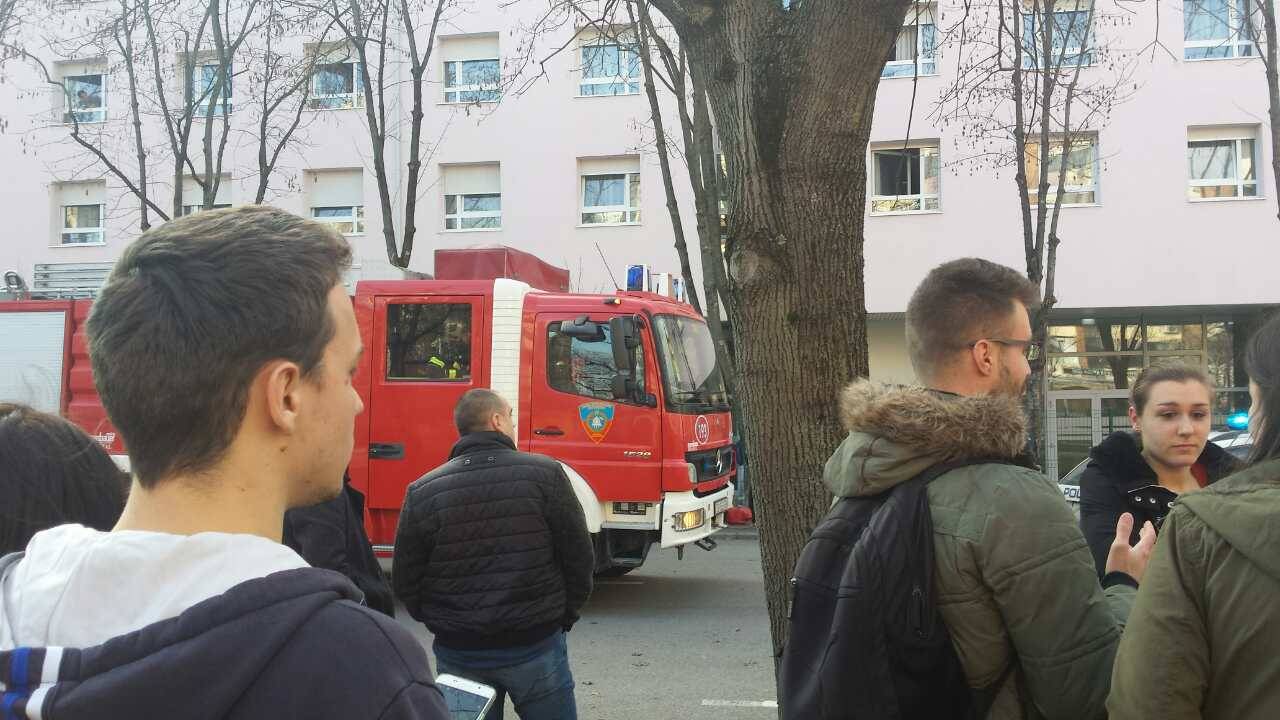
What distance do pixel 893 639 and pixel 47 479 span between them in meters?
1.78

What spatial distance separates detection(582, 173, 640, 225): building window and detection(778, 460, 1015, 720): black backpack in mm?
16813

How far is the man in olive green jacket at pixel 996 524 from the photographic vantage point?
1753mm

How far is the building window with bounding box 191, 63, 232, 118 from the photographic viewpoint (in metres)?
14.3

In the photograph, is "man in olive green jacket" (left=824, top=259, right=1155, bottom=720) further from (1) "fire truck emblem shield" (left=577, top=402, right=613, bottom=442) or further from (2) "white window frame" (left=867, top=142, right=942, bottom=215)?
(2) "white window frame" (left=867, top=142, right=942, bottom=215)

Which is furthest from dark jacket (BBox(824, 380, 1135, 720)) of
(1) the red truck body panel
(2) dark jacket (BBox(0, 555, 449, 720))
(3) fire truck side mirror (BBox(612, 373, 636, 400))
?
(1) the red truck body panel

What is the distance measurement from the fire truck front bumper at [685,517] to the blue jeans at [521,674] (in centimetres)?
408

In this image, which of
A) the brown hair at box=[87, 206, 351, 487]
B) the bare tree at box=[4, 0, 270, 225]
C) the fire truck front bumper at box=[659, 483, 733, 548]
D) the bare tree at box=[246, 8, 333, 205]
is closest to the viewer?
the brown hair at box=[87, 206, 351, 487]

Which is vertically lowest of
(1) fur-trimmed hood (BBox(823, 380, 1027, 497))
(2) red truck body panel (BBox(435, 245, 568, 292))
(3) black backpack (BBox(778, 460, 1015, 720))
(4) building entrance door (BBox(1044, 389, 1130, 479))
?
(4) building entrance door (BBox(1044, 389, 1130, 479))

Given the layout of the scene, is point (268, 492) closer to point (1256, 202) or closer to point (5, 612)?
point (5, 612)

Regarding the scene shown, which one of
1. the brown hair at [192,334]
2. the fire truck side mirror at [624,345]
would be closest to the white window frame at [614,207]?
the fire truck side mirror at [624,345]

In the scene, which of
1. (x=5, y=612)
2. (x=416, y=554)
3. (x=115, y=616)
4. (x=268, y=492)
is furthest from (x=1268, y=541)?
(x=416, y=554)

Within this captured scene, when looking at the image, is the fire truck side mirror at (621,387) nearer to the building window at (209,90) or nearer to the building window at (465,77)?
the building window at (209,90)

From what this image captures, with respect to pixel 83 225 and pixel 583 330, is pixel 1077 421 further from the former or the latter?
pixel 83 225

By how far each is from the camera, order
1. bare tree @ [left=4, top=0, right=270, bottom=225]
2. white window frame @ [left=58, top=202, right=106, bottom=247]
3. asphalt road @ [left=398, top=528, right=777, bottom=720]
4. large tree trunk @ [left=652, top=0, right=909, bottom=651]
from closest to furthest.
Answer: large tree trunk @ [left=652, top=0, right=909, bottom=651] < asphalt road @ [left=398, top=528, right=777, bottom=720] < bare tree @ [left=4, top=0, right=270, bottom=225] < white window frame @ [left=58, top=202, right=106, bottom=247]
